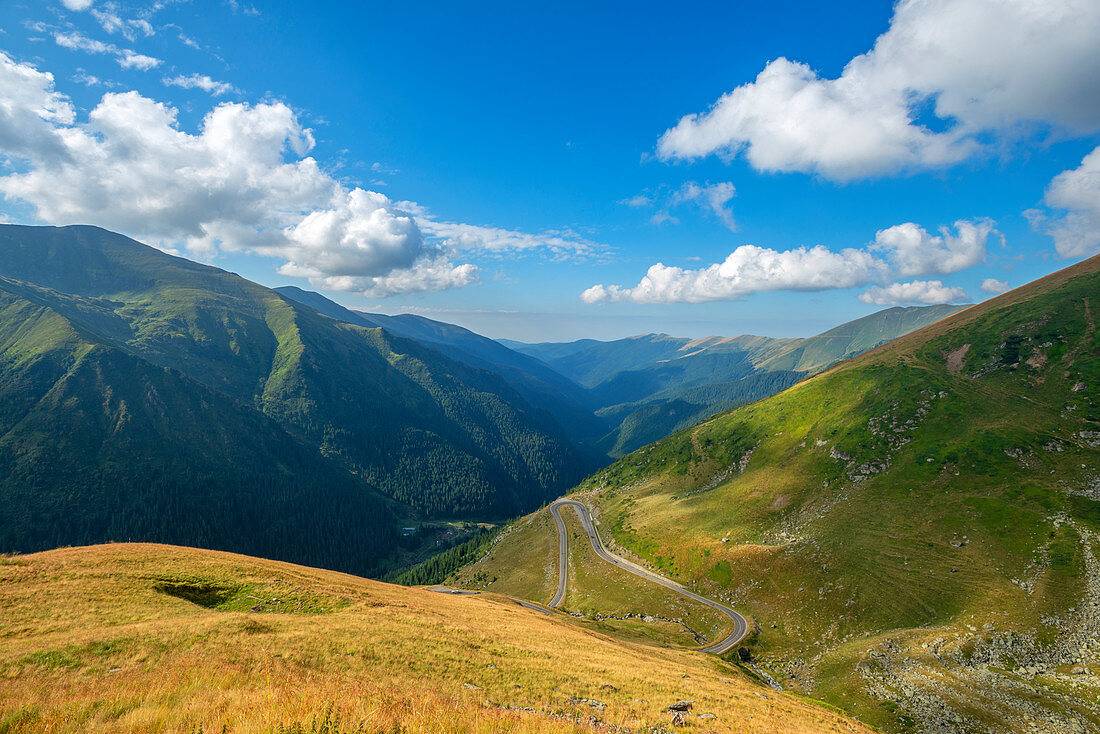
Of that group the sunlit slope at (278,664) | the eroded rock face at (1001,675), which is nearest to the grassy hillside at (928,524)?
the eroded rock face at (1001,675)

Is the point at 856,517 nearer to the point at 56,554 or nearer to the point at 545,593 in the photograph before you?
the point at 545,593

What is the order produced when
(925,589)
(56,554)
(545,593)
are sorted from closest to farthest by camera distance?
(56,554), (925,589), (545,593)

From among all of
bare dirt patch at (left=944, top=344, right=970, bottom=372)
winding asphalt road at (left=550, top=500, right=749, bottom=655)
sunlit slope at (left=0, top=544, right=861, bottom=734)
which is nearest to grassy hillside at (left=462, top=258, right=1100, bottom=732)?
bare dirt patch at (left=944, top=344, right=970, bottom=372)

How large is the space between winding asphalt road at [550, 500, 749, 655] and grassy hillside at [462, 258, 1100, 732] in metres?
3.08

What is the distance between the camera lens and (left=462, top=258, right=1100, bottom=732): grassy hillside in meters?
46.3

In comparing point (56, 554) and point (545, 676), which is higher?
point (56, 554)

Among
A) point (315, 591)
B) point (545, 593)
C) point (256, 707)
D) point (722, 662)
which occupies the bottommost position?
point (545, 593)

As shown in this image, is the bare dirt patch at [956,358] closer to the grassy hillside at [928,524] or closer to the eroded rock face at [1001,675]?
the grassy hillside at [928,524]

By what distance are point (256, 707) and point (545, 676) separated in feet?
59.9

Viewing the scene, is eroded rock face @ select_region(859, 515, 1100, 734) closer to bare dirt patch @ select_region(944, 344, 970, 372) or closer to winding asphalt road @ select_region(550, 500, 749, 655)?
winding asphalt road @ select_region(550, 500, 749, 655)

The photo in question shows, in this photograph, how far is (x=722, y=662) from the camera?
4781cm

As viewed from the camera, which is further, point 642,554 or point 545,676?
point 642,554

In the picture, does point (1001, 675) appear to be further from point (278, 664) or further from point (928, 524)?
point (278, 664)

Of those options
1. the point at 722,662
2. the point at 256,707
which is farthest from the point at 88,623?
the point at 722,662
